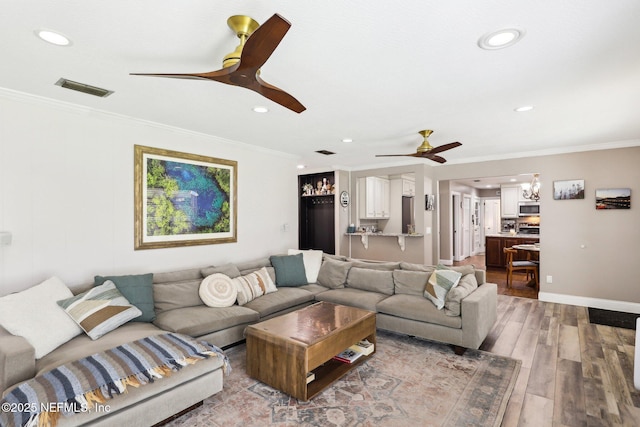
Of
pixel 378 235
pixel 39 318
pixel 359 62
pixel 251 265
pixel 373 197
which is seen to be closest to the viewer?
pixel 359 62

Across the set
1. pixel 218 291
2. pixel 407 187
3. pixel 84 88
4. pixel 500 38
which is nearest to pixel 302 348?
pixel 218 291

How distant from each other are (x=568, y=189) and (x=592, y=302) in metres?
1.76

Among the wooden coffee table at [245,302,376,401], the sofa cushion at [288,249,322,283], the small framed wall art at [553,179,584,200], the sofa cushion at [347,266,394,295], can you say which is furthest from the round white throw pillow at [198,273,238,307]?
the small framed wall art at [553,179,584,200]

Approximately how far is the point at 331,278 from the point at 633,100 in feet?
12.3

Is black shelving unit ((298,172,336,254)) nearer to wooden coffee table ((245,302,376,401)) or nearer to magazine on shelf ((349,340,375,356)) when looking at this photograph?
magazine on shelf ((349,340,375,356))

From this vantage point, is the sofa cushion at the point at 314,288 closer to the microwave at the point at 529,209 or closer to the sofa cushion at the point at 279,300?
the sofa cushion at the point at 279,300

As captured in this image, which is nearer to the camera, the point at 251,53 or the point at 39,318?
the point at 251,53

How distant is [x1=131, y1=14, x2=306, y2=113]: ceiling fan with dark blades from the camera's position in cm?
143

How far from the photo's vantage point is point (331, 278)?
4.56 m

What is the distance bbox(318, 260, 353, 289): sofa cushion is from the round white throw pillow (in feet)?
4.57

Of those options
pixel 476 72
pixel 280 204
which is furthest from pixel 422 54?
pixel 280 204

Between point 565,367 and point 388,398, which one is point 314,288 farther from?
point 565,367

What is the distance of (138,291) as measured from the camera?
312 centimetres

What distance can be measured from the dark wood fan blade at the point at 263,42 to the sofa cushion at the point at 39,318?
238cm
